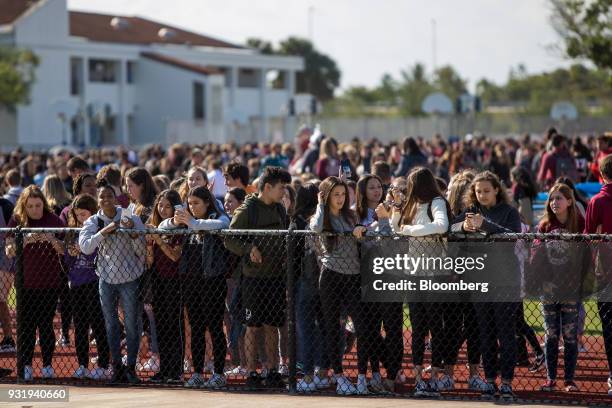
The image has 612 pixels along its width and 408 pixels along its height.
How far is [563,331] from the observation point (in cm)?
968

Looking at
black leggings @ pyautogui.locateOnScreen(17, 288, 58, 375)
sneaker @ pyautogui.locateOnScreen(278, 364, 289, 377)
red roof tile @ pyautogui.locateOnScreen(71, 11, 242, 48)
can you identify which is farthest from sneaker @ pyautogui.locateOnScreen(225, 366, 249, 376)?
red roof tile @ pyautogui.locateOnScreen(71, 11, 242, 48)

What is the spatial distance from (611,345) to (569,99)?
8445 cm

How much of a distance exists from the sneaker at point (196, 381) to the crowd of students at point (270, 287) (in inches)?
1.0

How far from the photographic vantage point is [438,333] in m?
9.75

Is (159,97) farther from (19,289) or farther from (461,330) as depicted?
(461,330)

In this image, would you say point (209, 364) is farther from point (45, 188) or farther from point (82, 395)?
point (45, 188)

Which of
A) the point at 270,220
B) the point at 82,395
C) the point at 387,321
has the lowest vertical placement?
the point at 82,395

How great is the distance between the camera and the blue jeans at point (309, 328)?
33.5 feet

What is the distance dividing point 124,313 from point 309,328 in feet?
5.29

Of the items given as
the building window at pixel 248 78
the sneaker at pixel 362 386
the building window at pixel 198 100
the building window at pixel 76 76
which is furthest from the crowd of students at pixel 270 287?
the building window at pixel 248 78

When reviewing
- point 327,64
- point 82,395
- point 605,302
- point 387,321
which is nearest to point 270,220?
point 387,321

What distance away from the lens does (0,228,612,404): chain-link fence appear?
9.42 metres

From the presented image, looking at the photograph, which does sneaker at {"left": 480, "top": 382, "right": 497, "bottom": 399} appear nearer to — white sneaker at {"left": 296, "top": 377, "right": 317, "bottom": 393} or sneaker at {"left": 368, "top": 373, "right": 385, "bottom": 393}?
sneaker at {"left": 368, "top": 373, "right": 385, "bottom": 393}

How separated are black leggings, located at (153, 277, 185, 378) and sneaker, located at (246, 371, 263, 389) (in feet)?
2.32
